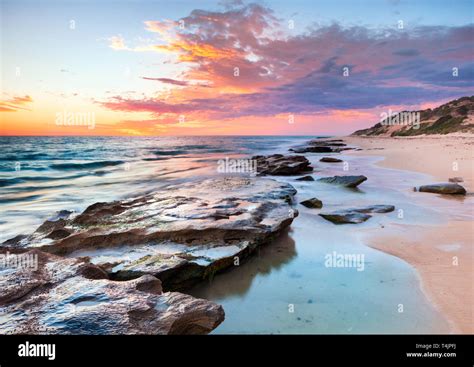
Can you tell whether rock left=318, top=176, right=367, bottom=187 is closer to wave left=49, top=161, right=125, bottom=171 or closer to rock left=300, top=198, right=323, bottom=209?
rock left=300, top=198, right=323, bottom=209

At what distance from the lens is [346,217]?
6.11m

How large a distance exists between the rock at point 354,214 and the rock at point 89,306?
150 inches

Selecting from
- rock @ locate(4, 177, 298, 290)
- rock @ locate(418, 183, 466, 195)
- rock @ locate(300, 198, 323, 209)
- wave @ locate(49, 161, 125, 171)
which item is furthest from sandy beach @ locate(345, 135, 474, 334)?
wave @ locate(49, 161, 125, 171)

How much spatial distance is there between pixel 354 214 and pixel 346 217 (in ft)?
0.88

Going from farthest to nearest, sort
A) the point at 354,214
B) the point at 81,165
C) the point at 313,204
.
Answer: the point at 81,165 → the point at 313,204 → the point at 354,214

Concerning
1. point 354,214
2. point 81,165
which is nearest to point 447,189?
point 354,214

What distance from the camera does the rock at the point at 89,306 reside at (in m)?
2.40

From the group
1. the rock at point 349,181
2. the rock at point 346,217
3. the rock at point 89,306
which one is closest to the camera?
the rock at point 89,306

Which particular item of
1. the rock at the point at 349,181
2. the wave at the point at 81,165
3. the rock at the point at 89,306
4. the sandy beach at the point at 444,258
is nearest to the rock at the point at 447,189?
the sandy beach at the point at 444,258

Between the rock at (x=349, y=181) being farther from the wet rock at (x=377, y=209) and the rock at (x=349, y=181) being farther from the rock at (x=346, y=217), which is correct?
the rock at (x=346, y=217)

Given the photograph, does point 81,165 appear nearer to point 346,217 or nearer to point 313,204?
point 313,204

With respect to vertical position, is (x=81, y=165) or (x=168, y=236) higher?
(x=81, y=165)
